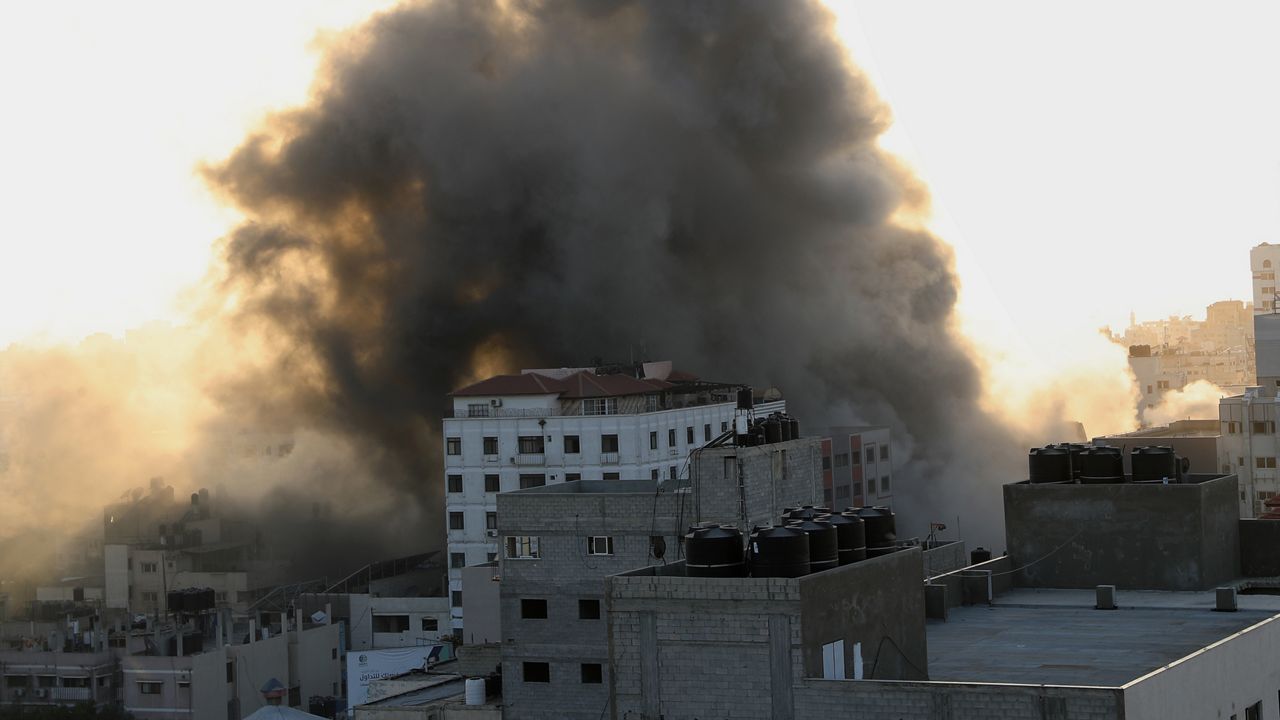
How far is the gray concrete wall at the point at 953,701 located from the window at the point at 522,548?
14651mm

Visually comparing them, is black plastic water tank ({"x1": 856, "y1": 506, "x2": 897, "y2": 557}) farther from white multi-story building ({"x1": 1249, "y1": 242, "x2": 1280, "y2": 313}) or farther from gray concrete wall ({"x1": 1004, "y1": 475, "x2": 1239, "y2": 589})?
white multi-story building ({"x1": 1249, "y1": 242, "x2": 1280, "y2": 313})

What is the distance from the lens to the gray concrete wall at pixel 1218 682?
59.1 ft

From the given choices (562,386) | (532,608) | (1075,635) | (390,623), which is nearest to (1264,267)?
(562,386)

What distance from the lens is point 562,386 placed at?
58031mm

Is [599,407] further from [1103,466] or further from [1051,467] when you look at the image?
[1103,466]

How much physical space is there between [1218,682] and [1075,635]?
320cm

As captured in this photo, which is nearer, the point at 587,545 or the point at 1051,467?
the point at 1051,467

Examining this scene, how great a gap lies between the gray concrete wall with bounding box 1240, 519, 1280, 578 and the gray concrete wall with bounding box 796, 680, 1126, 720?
39.3 ft

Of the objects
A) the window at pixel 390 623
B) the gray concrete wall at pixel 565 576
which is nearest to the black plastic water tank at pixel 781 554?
the gray concrete wall at pixel 565 576

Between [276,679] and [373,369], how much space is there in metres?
21.9

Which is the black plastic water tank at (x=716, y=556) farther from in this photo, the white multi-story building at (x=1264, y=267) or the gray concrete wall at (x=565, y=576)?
the white multi-story building at (x=1264, y=267)

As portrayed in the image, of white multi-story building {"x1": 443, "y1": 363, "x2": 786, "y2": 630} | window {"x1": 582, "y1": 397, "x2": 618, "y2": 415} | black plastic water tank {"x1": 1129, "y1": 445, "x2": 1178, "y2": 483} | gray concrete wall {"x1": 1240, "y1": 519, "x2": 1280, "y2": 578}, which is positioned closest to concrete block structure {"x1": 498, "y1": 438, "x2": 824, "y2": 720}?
black plastic water tank {"x1": 1129, "y1": 445, "x2": 1178, "y2": 483}

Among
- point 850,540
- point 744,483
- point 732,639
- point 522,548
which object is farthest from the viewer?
point 522,548

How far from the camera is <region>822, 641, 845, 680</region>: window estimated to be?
61.3 feet
